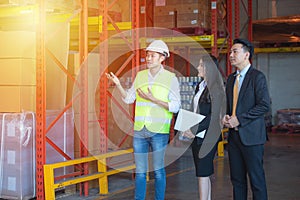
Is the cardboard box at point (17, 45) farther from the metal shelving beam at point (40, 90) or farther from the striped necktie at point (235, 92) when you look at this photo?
the striped necktie at point (235, 92)

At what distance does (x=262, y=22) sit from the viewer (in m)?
13.4

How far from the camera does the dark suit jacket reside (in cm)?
437

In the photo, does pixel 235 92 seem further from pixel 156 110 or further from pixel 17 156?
pixel 17 156

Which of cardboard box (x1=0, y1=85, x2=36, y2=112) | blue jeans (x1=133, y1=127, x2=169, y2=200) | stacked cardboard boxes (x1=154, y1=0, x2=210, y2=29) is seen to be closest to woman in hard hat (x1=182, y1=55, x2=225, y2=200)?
blue jeans (x1=133, y1=127, x2=169, y2=200)

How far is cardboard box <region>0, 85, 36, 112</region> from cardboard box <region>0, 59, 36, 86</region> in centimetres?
7

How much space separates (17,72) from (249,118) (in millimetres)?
2993

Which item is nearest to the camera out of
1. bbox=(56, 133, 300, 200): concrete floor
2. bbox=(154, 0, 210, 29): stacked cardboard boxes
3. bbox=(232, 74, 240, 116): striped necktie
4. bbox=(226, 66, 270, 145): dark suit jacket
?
bbox=(226, 66, 270, 145): dark suit jacket

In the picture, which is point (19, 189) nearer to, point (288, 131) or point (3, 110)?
point (3, 110)

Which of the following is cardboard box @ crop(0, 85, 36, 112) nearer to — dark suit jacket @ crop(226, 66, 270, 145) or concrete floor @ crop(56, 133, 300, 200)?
concrete floor @ crop(56, 133, 300, 200)

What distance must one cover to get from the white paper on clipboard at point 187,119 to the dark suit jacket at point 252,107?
0.43 meters

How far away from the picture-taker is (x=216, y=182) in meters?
7.35

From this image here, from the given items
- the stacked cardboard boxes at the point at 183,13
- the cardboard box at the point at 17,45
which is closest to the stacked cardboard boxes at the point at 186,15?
the stacked cardboard boxes at the point at 183,13

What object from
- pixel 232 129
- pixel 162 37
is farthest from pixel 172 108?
pixel 162 37

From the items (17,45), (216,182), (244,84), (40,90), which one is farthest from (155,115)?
(216,182)
